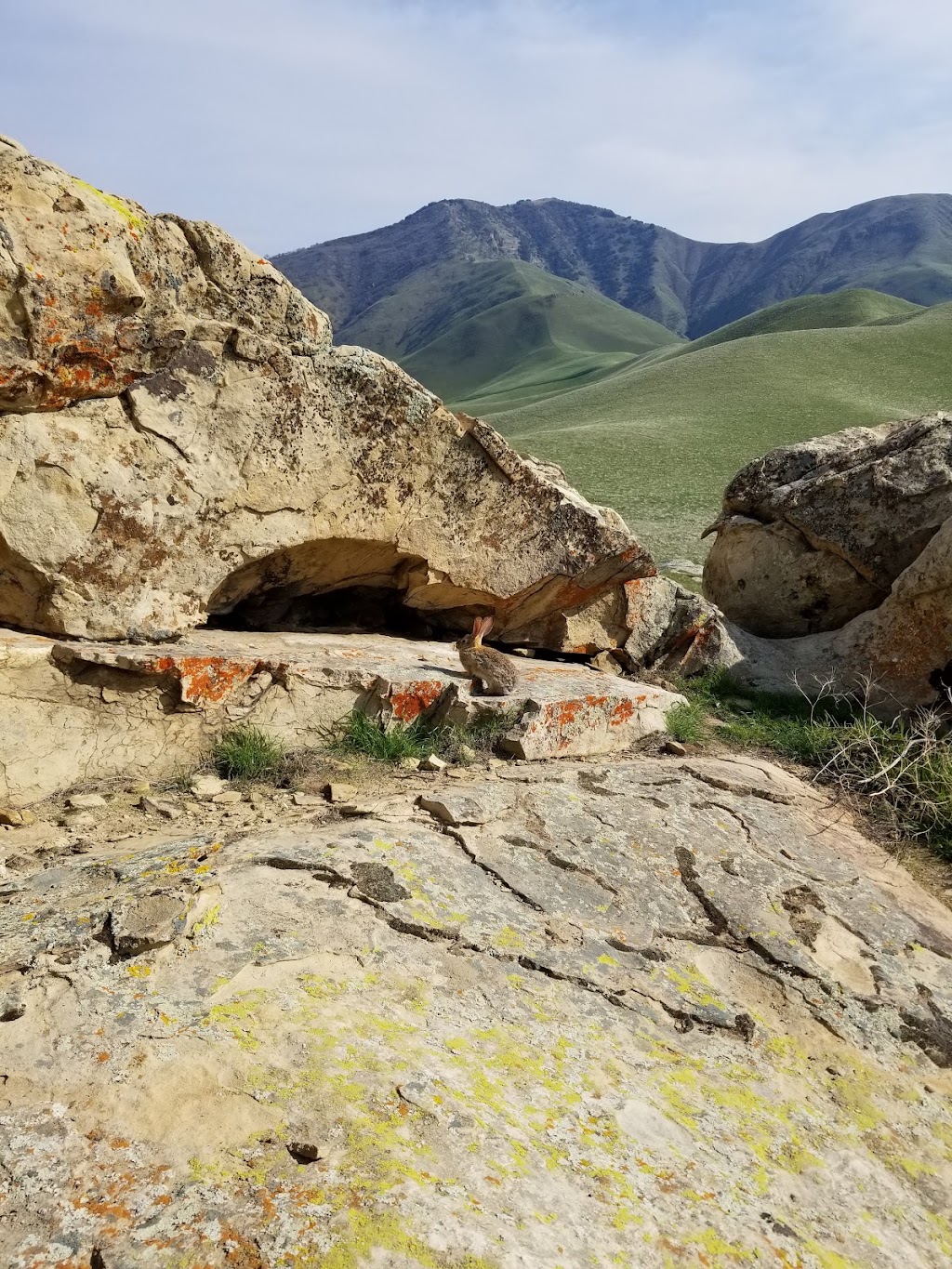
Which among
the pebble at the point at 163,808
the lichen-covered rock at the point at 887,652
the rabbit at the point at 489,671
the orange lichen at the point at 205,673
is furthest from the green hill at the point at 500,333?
the pebble at the point at 163,808

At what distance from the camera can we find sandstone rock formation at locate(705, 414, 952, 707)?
805cm

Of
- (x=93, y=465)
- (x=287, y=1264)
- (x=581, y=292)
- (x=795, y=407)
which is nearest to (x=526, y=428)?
(x=795, y=407)

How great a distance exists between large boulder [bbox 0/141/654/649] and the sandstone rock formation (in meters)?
2.67

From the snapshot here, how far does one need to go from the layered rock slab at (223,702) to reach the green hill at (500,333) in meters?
75.2

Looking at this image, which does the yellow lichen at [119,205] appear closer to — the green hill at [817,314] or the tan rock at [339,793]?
the tan rock at [339,793]

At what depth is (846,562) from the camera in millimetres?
9531

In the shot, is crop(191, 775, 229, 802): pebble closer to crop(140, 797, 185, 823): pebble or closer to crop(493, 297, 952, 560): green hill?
crop(140, 797, 185, 823): pebble

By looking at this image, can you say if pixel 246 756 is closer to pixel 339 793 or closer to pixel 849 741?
pixel 339 793

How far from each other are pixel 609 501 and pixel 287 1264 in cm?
2543

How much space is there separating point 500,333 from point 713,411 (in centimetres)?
10218

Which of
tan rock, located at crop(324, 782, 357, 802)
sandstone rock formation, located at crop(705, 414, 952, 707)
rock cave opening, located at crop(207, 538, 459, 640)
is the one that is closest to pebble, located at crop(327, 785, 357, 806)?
tan rock, located at crop(324, 782, 357, 802)

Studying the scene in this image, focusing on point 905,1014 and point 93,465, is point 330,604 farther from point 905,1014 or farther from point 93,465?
point 905,1014

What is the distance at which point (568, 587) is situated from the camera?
7.86 meters

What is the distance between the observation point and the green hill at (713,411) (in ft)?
94.8
